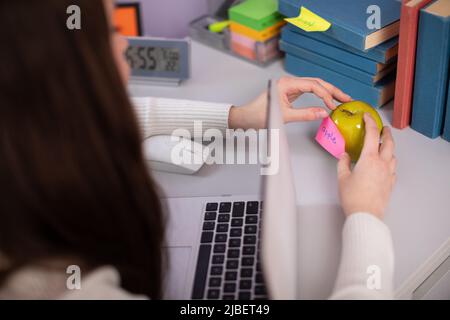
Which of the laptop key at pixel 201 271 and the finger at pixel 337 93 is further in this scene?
the finger at pixel 337 93

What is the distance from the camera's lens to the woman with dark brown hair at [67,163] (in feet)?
1.77

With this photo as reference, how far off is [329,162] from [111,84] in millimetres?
491

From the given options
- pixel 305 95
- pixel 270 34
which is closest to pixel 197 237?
pixel 305 95

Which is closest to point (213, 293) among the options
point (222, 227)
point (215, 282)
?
point (215, 282)

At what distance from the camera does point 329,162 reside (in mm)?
984

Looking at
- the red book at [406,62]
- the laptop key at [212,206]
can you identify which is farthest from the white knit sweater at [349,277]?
the red book at [406,62]

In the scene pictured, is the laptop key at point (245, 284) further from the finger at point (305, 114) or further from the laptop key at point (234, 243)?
the finger at point (305, 114)

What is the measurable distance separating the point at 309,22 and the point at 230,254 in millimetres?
491

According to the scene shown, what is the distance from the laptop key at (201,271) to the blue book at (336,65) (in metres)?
0.46

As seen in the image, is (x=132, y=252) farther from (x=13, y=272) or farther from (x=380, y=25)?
(x=380, y=25)

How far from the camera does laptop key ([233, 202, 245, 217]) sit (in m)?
0.89

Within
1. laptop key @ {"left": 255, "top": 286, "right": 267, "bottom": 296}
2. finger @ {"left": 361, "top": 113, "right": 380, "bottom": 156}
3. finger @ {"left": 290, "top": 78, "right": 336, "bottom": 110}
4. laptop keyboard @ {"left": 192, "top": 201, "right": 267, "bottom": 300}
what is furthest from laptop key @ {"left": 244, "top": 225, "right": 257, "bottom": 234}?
finger @ {"left": 290, "top": 78, "right": 336, "bottom": 110}

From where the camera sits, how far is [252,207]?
0.90 m

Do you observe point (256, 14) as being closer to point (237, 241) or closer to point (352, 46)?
point (352, 46)
